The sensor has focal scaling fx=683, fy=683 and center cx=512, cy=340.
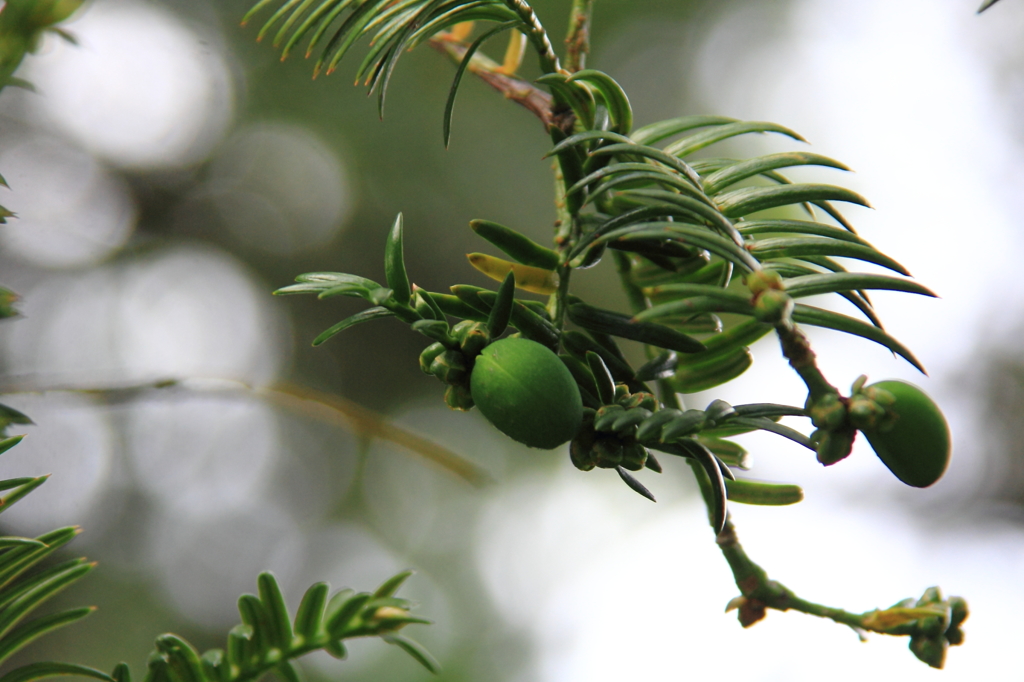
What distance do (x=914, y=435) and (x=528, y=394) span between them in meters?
0.16

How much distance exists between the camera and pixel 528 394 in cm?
31

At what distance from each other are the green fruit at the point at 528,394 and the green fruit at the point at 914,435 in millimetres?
130

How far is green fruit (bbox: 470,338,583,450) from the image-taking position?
0.32 m

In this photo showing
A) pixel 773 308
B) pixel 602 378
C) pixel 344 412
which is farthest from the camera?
pixel 344 412

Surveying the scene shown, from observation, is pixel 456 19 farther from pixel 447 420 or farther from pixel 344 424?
pixel 447 420

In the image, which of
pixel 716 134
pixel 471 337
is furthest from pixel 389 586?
pixel 716 134

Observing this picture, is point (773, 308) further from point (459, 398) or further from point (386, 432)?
point (386, 432)

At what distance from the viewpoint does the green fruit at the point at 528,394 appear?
32 cm

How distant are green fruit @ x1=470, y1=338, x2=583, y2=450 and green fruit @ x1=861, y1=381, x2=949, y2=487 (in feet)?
0.43

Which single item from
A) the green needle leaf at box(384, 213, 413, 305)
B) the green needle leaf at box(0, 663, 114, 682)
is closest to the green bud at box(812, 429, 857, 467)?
the green needle leaf at box(384, 213, 413, 305)

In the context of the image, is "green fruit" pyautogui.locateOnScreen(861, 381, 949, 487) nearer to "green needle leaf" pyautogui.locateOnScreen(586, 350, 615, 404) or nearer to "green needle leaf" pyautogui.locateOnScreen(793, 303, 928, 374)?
"green needle leaf" pyautogui.locateOnScreen(793, 303, 928, 374)

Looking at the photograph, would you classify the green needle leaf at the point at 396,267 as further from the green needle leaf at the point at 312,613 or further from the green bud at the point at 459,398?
the green needle leaf at the point at 312,613

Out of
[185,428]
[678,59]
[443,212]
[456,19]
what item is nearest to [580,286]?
[443,212]

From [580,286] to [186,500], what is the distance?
1280 mm
